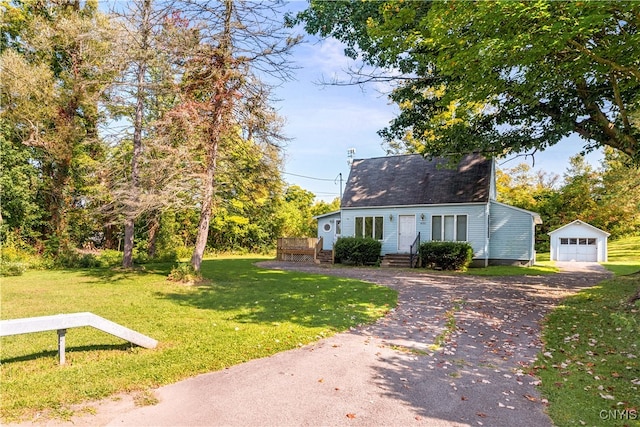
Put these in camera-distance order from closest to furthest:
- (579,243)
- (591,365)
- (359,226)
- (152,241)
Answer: (591,365) < (152,241) < (359,226) < (579,243)

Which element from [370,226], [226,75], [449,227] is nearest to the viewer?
[226,75]

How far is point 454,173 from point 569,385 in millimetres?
17487

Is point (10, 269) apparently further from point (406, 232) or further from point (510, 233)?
point (510, 233)

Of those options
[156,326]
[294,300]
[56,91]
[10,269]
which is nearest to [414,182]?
[294,300]

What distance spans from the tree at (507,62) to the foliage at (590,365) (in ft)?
15.6

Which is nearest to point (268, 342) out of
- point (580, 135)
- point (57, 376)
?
point (57, 376)

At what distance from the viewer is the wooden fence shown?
23.0 metres

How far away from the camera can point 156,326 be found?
653 centimetres

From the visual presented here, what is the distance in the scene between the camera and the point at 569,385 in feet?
14.4

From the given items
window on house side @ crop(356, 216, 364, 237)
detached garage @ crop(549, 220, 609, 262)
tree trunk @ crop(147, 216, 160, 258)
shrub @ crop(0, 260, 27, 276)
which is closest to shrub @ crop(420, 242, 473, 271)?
window on house side @ crop(356, 216, 364, 237)

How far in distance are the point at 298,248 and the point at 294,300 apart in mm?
14098

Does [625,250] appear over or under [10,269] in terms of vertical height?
over

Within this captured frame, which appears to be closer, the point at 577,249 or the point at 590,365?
the point at 590,365

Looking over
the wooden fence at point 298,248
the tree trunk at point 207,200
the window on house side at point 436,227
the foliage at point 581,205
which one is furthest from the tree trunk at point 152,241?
the foliage at point 581,205
